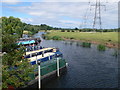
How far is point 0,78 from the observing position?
74.3 ft

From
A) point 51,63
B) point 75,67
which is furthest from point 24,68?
point 75,67

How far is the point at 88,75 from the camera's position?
4884cm

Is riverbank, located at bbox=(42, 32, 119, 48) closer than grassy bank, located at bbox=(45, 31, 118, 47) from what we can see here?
Yes

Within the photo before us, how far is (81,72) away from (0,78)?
106 feet

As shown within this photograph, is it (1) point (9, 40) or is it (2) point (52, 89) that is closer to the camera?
(1) point (9, 40)

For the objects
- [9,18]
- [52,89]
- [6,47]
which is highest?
[9,18]

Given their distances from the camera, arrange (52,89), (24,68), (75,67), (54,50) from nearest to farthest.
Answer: (24,68) → (52,89) → (75,67) → (54,50)

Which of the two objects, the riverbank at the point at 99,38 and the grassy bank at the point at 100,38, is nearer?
the riverbank at the point at 99,38

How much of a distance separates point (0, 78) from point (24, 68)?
4200 millimetres

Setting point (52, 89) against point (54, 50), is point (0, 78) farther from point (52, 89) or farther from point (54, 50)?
point (54, 50)

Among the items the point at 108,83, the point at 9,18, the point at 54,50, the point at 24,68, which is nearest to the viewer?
the point at 24,68

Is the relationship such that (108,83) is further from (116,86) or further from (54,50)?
(54,50)

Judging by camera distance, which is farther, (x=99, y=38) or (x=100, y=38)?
(x=99, y=38)

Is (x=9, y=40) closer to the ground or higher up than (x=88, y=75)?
higher up
